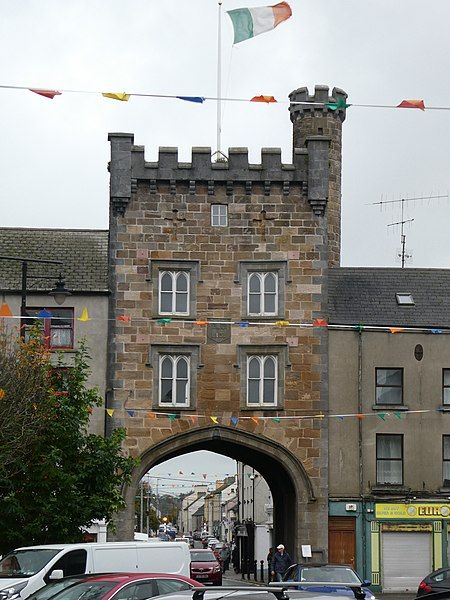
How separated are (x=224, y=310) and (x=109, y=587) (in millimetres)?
25330

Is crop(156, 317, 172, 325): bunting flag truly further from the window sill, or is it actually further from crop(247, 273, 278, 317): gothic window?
the window sill

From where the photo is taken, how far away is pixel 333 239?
48281 mm

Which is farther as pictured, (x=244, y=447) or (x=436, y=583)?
(x=244, y=447)

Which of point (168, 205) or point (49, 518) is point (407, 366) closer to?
point (168, 205)

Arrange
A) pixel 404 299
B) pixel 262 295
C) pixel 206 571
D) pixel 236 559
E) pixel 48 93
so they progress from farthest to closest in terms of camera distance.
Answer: pixel 236 559 → pixel 206 571 → pixel 404 299 → pixel 262 295 → pixel 48 93

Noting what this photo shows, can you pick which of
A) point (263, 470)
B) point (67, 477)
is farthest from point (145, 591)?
point (263, 470)

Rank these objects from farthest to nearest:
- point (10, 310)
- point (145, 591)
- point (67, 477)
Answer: point (10, 310) < point (67, 477) < point (145, 591)

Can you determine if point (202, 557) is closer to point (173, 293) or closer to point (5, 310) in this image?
point (173, 293)

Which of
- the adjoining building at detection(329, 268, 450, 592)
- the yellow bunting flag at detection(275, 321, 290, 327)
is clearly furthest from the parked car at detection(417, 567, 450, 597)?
the yellow bunting flag at detection(275, 321, 290, 327)

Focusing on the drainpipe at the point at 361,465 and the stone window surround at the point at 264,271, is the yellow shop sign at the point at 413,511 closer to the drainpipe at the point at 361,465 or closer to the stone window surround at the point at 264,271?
the drainpipe at the point at 361,465

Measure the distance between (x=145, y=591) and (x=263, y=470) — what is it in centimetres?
2981

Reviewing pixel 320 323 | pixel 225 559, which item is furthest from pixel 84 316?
pixel 225 559

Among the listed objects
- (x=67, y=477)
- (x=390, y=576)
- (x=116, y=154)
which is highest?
(x=116, y=154)

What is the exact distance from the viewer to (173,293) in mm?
41781
